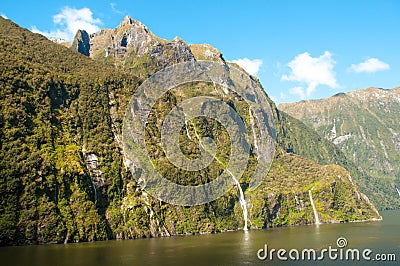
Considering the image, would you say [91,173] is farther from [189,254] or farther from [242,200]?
[189,254]

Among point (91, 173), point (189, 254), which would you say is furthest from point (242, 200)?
point (189, 254)

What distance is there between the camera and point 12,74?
403 feet

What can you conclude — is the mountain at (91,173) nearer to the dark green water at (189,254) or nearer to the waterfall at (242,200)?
the waterfall at (242,200)

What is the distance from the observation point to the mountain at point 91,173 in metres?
102

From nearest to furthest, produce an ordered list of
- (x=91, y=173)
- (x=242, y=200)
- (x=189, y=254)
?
(x=189, y=254), (x=91, y=173), (x=242, y=200)

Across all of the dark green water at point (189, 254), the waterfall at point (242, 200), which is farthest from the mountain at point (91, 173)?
the dark green water at point (189, 254)

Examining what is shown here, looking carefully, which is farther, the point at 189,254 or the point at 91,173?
the point at 91,173

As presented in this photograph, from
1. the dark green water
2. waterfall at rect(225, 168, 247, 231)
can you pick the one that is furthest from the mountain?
the dark green water

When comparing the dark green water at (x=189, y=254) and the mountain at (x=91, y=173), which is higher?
the mountain at (x=91, y=173)

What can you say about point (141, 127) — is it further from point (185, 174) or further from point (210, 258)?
point (210, 258)

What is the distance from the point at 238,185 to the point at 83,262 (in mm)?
98240

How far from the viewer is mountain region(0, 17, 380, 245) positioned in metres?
102

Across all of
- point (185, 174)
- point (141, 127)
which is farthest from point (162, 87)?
point (185, 174)

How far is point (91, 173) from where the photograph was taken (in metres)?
121
